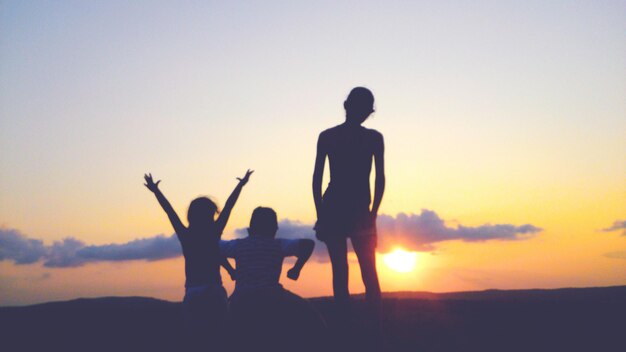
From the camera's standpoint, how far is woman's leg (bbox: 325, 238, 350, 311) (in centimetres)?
606

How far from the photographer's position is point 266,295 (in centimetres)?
519

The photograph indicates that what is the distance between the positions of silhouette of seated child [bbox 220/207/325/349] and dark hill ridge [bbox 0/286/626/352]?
2.69 ft

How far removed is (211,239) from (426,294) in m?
10.1

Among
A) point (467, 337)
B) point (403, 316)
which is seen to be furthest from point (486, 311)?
point (467, 337)

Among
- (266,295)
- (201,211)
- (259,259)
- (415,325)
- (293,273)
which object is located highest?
(201,211)

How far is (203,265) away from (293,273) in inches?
35.8

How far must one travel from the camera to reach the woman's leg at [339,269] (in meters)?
6.06

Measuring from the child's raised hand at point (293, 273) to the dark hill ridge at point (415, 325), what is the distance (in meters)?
0.69

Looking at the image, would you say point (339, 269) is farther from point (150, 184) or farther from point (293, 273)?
point (150, 184)

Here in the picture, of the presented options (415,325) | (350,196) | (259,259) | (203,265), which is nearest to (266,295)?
(259,259)

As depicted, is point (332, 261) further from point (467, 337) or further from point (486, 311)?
point (486, 311)

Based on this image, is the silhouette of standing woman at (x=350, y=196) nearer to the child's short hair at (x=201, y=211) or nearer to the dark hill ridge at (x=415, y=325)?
the dark hill ridge at (x=415, y=325)

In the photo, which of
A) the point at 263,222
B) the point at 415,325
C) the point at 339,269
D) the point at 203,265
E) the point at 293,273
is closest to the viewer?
the point at 263,222

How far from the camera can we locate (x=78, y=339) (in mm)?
7812
